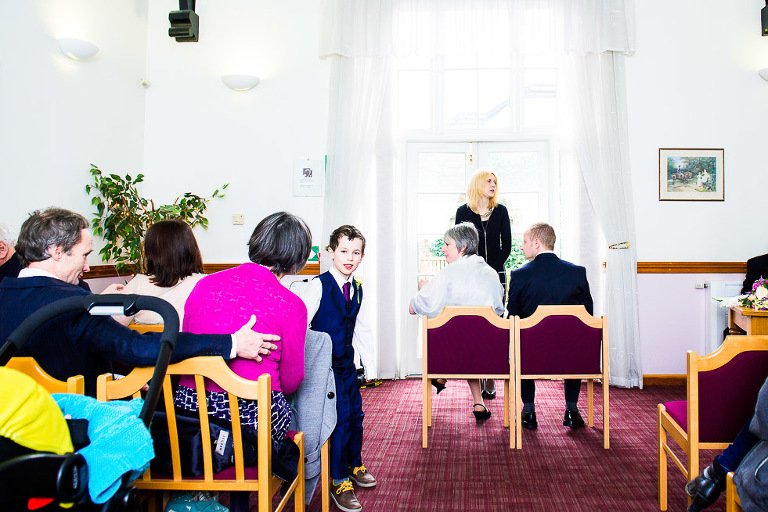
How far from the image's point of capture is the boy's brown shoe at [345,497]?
2.66 meters

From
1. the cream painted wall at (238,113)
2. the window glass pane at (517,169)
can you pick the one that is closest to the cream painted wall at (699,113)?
the window glass pane at (517,169)

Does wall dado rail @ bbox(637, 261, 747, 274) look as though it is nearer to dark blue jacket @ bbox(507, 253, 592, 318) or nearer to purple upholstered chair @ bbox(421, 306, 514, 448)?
dark blue jacket @ bbox(507, 253, 592, 318)

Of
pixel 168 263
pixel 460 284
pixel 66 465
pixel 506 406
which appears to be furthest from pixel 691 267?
pixel 66 465

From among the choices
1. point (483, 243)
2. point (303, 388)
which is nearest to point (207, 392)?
point (303, 388)

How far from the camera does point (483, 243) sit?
16.4 feet

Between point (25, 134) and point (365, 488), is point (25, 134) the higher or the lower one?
the higher one

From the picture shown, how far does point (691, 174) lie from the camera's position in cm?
529

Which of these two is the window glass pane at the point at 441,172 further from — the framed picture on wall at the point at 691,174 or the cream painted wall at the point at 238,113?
the framed picture on wall at the point at 691,174

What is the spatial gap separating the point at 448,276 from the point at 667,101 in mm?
2889

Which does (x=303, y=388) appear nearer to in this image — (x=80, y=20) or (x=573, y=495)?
(x=573, y=495)

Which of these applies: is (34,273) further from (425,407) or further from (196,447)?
(425,407)

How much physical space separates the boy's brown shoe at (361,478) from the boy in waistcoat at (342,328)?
5.8 inches

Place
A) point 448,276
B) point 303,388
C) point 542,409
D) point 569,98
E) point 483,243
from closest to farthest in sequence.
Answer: point 303,388 < point 448,276 < point 542,409 < point 483,243 < point 569,98

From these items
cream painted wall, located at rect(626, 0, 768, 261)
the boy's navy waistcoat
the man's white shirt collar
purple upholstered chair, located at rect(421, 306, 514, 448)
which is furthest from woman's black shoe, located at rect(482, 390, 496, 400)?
the man's white shirt collar
